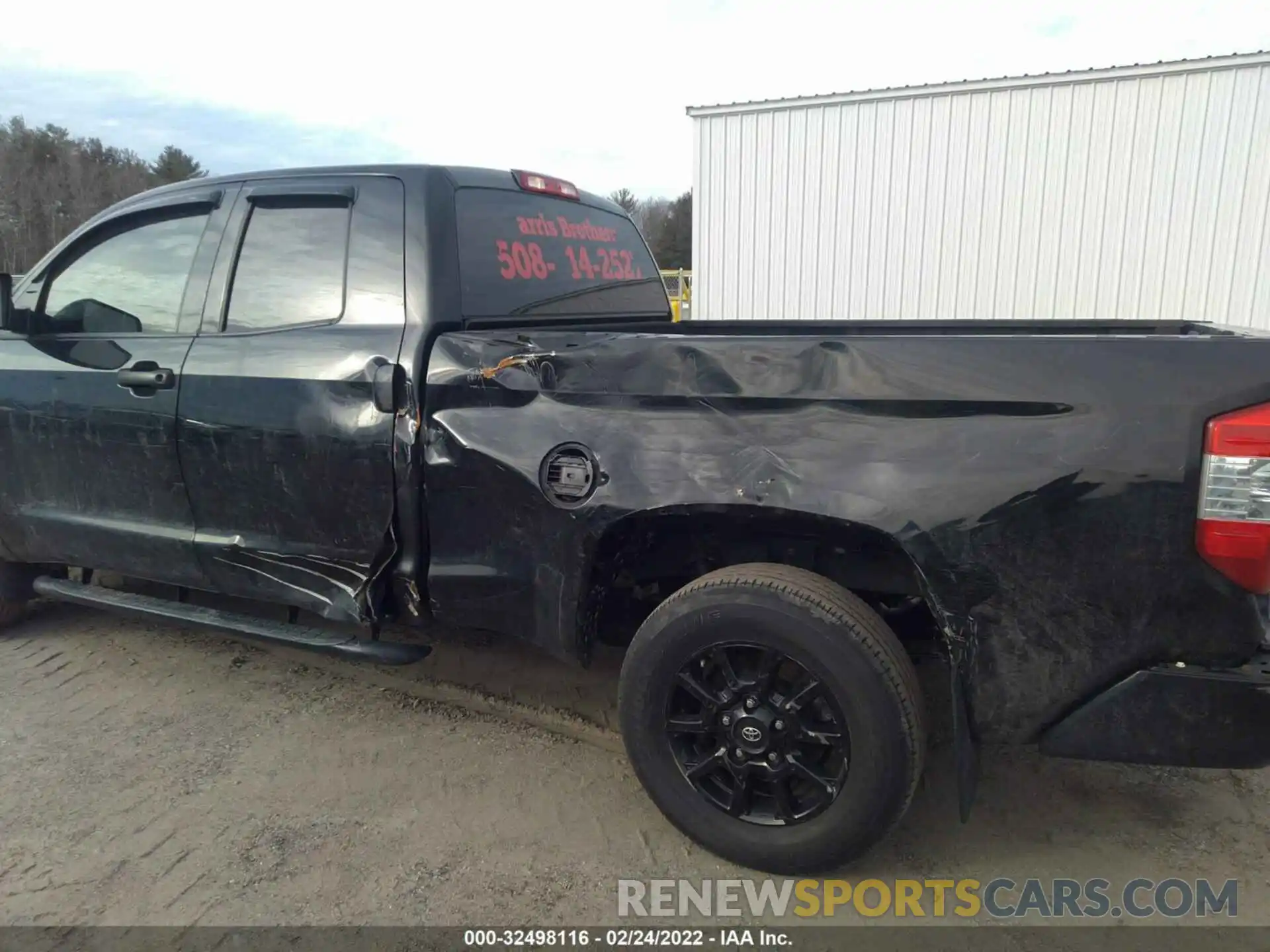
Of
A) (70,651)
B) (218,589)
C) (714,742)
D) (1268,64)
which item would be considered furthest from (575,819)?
(1268,64)

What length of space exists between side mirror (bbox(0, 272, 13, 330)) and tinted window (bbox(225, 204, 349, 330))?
112 cm

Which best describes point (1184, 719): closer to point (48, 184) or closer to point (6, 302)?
point (6, 302)

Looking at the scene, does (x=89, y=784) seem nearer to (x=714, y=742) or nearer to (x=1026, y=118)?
(x=714, y=742)

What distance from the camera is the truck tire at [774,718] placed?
2.19 m

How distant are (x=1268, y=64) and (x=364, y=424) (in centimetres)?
899

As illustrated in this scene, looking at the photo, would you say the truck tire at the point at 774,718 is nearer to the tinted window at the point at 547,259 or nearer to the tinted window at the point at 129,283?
the tinted window at the point at 547,259

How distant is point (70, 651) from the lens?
3.94 m

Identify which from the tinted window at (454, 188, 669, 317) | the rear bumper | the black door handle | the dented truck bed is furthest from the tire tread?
the black door handle

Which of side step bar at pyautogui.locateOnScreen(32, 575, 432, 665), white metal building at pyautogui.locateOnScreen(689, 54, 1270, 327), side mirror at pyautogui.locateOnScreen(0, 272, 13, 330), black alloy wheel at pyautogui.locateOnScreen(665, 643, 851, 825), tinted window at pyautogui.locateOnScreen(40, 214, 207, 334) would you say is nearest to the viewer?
black alloy wheel at pyautogui.locateOnScreen(665, 643, 851, 825)

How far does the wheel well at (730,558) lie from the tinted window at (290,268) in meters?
1.28

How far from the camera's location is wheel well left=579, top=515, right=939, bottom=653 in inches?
92.1

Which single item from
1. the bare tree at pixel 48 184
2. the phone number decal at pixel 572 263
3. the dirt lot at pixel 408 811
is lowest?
the dirt lot at pixel 408 811

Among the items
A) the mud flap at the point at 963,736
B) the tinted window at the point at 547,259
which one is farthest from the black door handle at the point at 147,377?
the mud flap at the point at 963,736

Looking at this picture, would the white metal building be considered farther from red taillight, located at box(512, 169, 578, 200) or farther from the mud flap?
the mud flap
